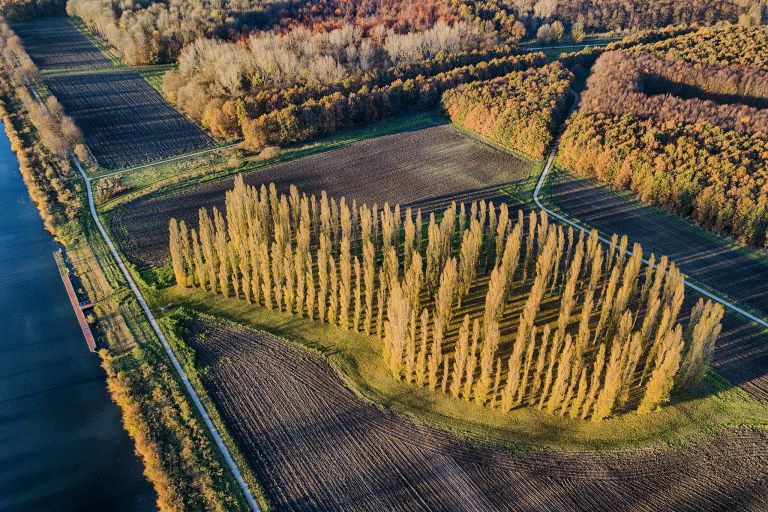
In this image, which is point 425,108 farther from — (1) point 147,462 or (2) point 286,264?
(1) point 147,462

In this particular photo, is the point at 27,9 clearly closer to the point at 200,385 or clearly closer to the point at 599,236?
the point at 200,385

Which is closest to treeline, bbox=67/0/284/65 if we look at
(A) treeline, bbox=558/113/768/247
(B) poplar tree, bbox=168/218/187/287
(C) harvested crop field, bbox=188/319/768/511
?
(B) poplar tree, bbox=168/218/187/287

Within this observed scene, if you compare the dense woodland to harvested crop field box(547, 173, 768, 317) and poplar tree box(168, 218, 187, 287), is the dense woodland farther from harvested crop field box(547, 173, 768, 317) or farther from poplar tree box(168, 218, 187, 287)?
poplar tree box(168, 218, 187, 287)

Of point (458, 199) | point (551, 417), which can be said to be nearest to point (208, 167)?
point (458, 199)

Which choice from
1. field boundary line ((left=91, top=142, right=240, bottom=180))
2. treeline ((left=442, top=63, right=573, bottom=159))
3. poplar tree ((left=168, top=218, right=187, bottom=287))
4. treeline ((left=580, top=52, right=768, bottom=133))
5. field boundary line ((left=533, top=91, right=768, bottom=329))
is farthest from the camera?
treeline ((left=580, top=52, right=768, bottom=133))

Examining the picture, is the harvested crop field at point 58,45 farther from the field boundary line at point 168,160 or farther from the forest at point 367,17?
Result: the field boundary line at point 168,160

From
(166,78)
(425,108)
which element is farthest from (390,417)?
(166,78)
